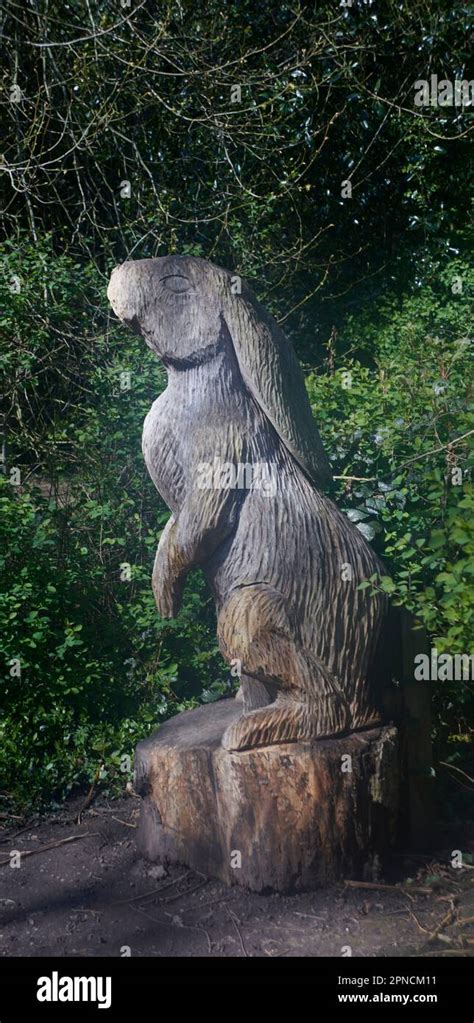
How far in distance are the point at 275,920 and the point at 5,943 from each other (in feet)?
3.13

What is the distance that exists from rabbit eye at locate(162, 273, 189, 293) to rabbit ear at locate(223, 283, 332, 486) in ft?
0.58

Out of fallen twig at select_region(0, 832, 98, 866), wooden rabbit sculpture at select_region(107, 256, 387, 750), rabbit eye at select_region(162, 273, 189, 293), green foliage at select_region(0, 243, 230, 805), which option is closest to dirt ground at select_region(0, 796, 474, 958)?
fallen twig at select_region(0, 832, 98, 866)

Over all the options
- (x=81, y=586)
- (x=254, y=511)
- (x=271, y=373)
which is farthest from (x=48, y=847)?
(x=271, y=373)

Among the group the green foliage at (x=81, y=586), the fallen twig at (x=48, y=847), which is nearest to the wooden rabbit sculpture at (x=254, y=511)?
the fallen twig at (x=48, y=847)

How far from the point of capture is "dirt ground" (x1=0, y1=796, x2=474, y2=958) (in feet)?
9.65

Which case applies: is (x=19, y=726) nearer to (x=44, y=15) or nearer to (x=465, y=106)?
(x=44, y=15)

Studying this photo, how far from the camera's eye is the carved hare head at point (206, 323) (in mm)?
3277

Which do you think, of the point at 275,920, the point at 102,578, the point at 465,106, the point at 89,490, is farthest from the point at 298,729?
the point at 465,106

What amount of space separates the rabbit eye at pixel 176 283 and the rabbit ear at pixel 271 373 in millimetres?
176

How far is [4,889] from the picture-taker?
361 cm

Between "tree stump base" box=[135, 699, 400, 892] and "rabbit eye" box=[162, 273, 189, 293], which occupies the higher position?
"rabbit eye" box=[162, 273, 189, 293]

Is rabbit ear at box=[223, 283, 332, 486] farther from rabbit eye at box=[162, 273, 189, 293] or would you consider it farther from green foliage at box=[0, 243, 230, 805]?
green foliage at box=[0, 243, 230, 805]

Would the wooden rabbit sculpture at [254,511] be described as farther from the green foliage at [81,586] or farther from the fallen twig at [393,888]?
the green foliage at [81,586]

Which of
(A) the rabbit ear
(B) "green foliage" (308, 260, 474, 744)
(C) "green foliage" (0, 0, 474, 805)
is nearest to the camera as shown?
(A) the rabbit ear
